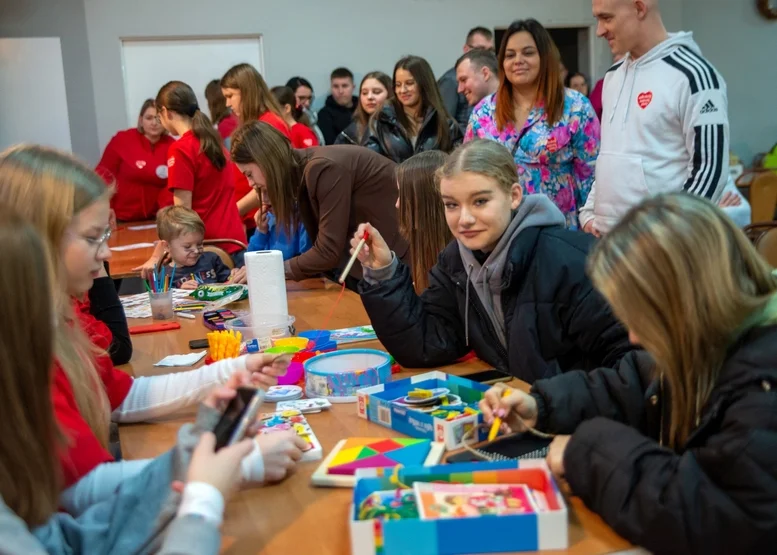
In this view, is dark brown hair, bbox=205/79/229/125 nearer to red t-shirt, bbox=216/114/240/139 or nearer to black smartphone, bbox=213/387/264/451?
red t-shirt, bbox=216/114/240/139

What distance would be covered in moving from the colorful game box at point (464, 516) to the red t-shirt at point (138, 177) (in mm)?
4908

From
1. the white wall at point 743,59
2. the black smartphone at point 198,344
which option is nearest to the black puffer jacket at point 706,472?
the black smartphone at point 198,344

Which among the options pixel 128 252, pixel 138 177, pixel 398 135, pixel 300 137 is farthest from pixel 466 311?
pixel 138 177

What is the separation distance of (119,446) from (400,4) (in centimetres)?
680

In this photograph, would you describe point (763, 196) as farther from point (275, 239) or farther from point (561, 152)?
point (275, 239)

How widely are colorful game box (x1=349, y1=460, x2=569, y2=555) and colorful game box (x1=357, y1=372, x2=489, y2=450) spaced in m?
0.19

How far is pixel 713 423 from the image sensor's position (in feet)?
3.73

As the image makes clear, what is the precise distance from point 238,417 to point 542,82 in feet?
8.16

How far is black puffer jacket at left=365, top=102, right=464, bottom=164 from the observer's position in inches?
162

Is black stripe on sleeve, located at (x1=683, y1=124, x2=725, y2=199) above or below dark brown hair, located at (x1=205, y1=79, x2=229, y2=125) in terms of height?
below

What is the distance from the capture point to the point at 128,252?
13.0 ft

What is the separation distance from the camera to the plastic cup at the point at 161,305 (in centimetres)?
269

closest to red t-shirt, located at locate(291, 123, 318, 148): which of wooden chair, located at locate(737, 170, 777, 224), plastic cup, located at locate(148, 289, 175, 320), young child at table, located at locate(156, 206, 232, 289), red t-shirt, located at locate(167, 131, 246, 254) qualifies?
red t-shirt, located at locate(167, 131, 246, 254)

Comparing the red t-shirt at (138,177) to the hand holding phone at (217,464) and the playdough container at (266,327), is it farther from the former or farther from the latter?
the hand holding phone at (217,464)
